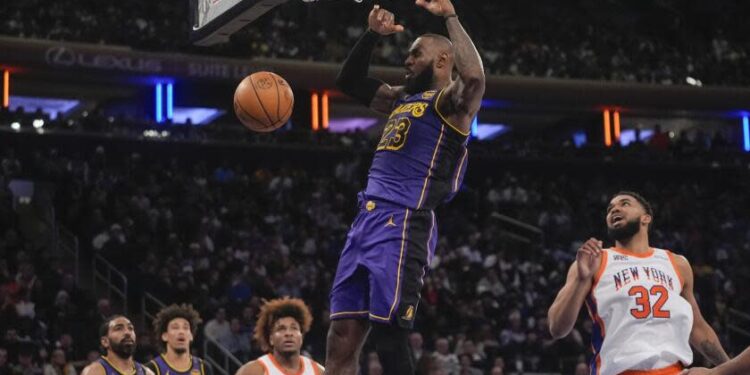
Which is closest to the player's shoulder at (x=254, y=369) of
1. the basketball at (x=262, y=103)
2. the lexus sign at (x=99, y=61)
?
the basketball at (x=262, y=103)

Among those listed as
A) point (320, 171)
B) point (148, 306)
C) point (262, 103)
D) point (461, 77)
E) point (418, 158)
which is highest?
point (320, 171)

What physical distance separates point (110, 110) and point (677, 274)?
23578 millimetres

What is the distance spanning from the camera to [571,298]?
6.31 metres

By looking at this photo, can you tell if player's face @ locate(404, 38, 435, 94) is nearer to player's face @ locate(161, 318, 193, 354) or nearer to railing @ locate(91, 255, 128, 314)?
player's face @ locate(161, 318, 193, 354)

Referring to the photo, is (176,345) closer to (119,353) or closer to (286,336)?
(119,353)

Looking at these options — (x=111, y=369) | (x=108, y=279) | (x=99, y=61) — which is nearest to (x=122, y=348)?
(x=111, y=369)

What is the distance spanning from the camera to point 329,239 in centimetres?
1934

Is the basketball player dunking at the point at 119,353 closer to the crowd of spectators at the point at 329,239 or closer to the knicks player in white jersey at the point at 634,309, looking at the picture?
the knicks player in white jersey at the point at 634,309

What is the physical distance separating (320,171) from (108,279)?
8.02 meters

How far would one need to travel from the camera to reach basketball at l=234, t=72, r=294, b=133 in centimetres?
668

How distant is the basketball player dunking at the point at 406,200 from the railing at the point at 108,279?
11181 mm

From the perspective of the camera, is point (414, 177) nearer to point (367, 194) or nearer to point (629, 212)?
point (367, 194)

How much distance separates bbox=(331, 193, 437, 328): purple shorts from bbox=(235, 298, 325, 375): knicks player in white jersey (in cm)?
265

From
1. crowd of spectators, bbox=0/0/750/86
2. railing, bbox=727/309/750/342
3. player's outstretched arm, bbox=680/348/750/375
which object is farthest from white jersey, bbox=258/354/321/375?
crowd of spectators, bbox=0/0/750/86
